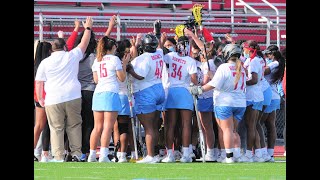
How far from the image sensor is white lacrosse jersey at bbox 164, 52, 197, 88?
50.8 feet

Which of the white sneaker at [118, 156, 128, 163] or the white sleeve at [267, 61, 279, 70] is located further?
the white sleeve at [267, 61, 279, 70]

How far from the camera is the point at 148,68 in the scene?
14875mm

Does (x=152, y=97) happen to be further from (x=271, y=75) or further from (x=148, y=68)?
(x=271, y=75)

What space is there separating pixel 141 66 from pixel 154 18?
700 centimetres

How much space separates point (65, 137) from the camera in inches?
627

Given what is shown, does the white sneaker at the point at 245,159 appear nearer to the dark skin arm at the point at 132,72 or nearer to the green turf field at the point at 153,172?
the green turf field at the point at 153,172

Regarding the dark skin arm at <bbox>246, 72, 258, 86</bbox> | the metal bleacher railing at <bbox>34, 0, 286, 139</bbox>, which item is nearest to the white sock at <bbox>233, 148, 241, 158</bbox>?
the dark skin arm at <bbox>246, 72, 258, 86</bbox>

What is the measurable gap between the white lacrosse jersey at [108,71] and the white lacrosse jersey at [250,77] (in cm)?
241

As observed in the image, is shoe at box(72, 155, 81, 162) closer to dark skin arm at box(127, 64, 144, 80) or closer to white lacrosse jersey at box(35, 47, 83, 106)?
white lacrosse jersey at box(35, 47, 83, 106)

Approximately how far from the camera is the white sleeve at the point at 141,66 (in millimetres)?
14867
